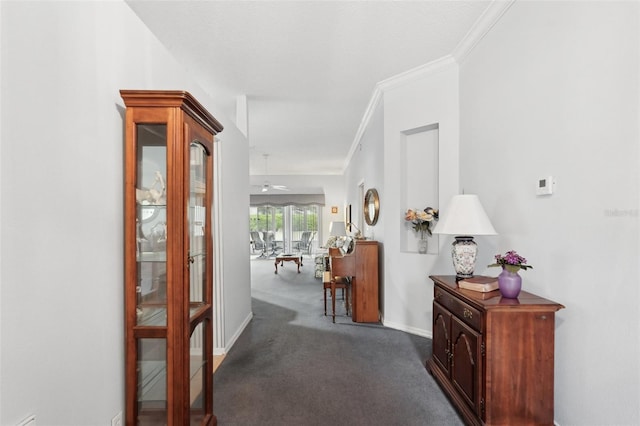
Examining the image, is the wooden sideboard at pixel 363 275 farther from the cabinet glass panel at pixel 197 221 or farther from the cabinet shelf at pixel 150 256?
the cabinet shelf at pixel 150 256

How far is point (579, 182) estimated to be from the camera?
1.71 meters

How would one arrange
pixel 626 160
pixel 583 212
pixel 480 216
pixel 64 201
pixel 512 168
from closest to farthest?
pixel 64 201
pixel 626 160
pixel 583 212
pixel 480 216
pixel 512 168

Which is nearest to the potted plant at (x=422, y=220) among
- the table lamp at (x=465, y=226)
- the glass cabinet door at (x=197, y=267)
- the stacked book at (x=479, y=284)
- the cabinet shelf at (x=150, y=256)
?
the table lamp at (x=465, y=226)

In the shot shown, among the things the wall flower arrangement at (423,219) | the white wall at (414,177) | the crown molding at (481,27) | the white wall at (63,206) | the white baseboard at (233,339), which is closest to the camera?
the white wall at (63,206)

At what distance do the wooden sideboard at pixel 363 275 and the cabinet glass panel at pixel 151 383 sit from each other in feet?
8.54

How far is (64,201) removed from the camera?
49.2 inches

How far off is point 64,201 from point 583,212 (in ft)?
7.98

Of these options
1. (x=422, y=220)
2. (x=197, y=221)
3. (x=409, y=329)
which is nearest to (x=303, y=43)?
(x=197, y=221)

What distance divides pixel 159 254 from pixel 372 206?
3.57m

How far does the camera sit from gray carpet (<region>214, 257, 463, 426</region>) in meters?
2.12

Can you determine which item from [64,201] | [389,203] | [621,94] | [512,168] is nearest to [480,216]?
[512,168]

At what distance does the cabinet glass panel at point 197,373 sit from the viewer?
169 cm

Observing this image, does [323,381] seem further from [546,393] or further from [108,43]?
[108,43]

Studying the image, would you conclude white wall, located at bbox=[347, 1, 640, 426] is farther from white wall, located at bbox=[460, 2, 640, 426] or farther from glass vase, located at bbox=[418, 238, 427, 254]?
glass vase, located at bbox=[418, 238, 427, 254]
